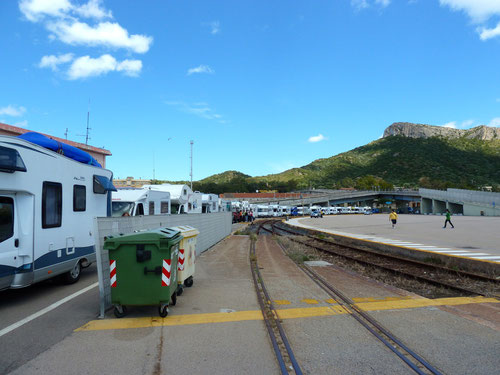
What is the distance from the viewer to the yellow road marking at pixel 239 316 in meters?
5.61

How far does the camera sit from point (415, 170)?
168250 mm

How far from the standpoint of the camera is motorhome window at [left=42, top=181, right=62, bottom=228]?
23.4 feet

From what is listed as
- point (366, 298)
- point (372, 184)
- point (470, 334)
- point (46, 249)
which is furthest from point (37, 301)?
point (372, 184)

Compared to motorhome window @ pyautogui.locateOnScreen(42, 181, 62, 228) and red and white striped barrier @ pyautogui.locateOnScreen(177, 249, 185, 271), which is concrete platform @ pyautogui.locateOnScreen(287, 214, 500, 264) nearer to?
red and white striped barrier @ pyautogui.locateOnScreen(177, 249, 185, 271)

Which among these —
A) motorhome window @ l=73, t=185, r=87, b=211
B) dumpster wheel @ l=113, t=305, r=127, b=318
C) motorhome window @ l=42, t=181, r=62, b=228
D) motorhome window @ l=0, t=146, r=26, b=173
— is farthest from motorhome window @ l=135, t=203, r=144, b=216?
dumpster wheel @ l=113, t=305, r=127, b=318

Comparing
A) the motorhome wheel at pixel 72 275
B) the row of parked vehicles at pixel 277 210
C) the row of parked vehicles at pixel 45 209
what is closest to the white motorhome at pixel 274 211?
the row of parked vehicles at pixel 277 210

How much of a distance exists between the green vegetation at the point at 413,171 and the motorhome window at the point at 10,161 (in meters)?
129

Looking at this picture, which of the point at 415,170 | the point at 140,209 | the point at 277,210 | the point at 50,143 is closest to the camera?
the point at 50,143

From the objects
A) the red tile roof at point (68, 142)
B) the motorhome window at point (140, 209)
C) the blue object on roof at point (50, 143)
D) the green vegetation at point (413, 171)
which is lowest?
the motorhome window at point (140, 209)

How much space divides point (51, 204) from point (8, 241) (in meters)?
1.21

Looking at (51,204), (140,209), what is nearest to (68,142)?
(140,209)

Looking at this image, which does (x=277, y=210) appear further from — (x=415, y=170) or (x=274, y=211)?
(x=415, y=170)

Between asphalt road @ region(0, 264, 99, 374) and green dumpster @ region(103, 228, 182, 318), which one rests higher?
green dumpster @ region(103, 228, 182, 318)

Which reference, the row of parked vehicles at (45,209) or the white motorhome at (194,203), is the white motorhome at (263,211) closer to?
the white motorhome at (194,203)
